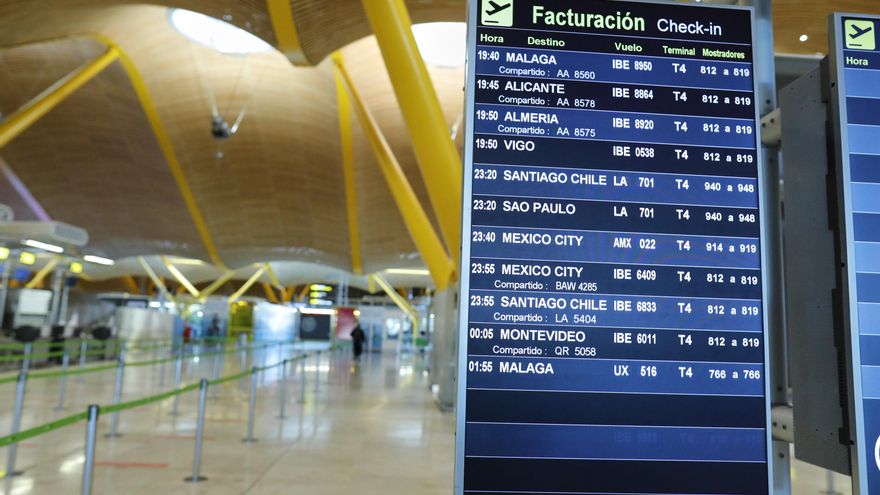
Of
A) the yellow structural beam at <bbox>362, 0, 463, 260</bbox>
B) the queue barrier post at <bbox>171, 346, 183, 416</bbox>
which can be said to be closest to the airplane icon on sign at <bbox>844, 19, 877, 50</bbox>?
the yellow structural beam at <bbox>362, 0, 463, 260</bbox>

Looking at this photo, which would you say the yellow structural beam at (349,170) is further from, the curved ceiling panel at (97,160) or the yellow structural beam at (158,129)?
the curved ceiling panel at (97,160)

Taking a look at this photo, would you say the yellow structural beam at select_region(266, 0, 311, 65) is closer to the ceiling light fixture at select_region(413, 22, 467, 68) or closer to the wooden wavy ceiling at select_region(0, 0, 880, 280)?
the wooden wavy ceiling at select_region(0, 0, 880, 280)

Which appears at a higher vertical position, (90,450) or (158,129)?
(158,129)

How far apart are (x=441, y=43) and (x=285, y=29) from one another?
39.3ft

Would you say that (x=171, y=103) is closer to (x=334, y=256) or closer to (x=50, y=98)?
(x=50, y=98)

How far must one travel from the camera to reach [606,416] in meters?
2.78

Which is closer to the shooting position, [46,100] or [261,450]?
[261,450]

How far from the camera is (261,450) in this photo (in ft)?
27.6

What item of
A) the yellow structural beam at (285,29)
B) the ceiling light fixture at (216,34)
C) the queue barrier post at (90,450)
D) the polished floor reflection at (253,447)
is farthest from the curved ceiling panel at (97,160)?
the queue barrier post at (90,450)

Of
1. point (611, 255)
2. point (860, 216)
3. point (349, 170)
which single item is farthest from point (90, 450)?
point (349, 170)

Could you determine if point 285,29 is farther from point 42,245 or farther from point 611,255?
point 611,255

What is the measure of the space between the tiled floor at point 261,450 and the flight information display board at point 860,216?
4.61m

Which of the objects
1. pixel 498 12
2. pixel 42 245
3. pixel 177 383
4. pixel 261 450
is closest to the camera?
pixel 498 12

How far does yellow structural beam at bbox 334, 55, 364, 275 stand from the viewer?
103 ft
